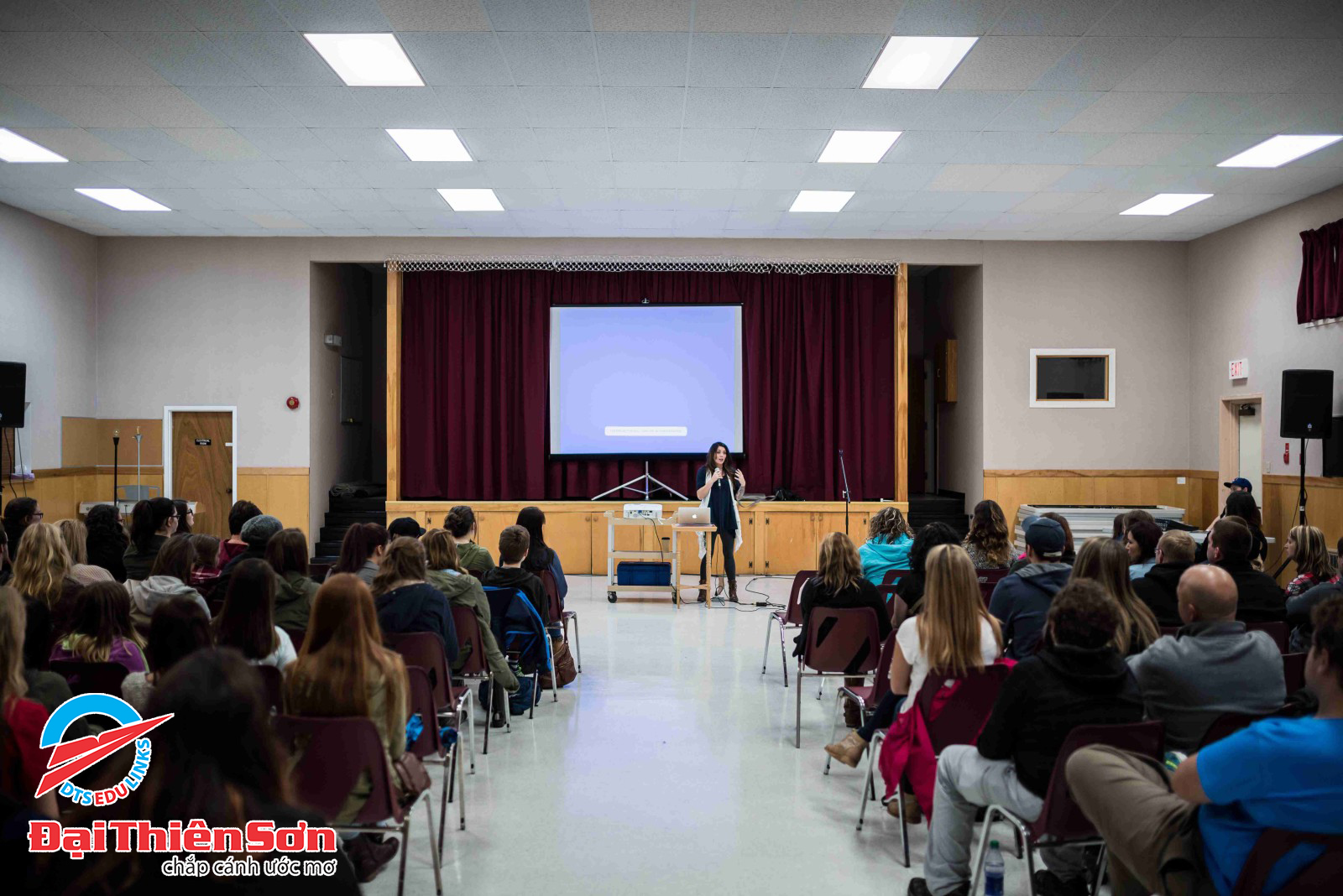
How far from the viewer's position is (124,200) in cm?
832

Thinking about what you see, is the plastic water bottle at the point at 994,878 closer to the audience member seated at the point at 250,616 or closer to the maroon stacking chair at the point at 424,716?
the maroon stacking chair at the point at 424,716

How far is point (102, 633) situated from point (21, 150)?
19.5ft

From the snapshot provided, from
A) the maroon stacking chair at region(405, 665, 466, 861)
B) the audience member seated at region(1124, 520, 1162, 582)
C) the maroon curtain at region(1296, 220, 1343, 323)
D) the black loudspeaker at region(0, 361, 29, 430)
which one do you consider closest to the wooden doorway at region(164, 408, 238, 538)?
the black loudspeaker at region(0, 361, 29, 430)

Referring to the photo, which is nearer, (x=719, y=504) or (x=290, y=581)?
(x=290, y=581)

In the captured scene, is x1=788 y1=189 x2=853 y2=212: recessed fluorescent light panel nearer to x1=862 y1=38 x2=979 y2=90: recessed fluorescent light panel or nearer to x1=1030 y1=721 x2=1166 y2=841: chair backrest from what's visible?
x1=862 y1=38 x2=979 y2=90: recessed fluorescent light panel

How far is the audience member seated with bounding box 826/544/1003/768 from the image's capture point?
2846 millimetres

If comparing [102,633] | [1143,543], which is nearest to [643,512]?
[1143,543]

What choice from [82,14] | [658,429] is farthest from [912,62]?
[658,429]

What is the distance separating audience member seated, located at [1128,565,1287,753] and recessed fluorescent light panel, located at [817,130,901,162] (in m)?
4.74

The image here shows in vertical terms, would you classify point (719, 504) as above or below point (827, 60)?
below

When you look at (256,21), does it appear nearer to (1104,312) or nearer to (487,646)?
(487,646)

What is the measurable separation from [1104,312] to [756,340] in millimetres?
3920

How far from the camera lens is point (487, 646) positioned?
3.91 meters

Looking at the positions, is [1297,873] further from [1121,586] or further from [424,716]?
[424,716]
